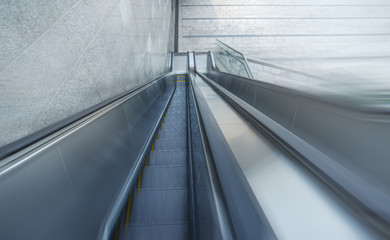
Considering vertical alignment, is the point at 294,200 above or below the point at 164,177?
above

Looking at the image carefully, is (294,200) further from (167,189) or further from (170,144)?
(170,144)

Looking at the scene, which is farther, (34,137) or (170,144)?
(170,144)

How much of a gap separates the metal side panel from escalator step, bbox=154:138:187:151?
932mm

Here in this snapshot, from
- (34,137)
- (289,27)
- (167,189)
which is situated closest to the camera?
(34,137)

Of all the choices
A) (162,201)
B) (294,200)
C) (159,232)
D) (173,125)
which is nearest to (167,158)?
(162,201)

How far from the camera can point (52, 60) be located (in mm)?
1521

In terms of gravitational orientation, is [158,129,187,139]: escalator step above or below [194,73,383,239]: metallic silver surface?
below

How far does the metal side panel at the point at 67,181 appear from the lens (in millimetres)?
764

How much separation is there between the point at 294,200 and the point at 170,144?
2144mm

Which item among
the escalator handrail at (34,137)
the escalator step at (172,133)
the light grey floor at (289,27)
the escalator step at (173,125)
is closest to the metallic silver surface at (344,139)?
the escalator handrail at (34,137)

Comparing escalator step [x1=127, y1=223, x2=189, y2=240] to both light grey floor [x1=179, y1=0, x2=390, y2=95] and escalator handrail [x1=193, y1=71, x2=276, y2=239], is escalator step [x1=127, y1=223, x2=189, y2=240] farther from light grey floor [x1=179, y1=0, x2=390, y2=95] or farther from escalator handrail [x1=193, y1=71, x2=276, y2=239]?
light grey floor [x1=179, y1=0, x2=390, y2=95]

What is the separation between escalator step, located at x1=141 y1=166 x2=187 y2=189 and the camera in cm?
189

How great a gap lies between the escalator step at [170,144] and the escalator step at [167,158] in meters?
0.26

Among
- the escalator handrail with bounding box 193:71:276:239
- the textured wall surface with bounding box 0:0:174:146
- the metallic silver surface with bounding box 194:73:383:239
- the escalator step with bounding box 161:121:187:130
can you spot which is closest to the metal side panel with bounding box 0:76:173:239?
the textured wall surface with bounding box 0:0:174:146
